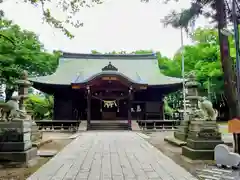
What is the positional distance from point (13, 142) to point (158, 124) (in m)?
15.1

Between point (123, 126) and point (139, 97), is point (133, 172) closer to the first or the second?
point (123, 126)

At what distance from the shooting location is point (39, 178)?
14.9 ft

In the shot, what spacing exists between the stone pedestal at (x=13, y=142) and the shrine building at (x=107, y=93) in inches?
452

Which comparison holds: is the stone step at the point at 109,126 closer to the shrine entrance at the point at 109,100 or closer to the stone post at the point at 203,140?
the shrine entrance at the point at 109,100

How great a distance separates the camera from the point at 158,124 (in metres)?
20.1

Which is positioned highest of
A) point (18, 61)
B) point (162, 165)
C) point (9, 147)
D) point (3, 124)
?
point (18, 61)

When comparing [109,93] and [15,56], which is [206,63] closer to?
[109,93]

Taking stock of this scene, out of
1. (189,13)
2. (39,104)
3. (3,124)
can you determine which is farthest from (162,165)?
(39,104)

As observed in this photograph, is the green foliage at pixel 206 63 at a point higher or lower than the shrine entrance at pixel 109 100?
higher

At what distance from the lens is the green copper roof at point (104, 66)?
70.3 ft

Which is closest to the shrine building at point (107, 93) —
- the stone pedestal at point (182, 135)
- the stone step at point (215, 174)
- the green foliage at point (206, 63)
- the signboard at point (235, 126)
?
the green foliage at point (206, 63)

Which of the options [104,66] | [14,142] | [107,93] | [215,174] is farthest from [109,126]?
[215,174]

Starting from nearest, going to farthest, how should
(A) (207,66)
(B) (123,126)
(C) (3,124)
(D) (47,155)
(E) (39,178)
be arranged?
(E) (39,178) → (C) (3,124) → (D) (47,155) → (B) (123,126) → (A) (207,66)

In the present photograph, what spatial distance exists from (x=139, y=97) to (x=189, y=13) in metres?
14.0
